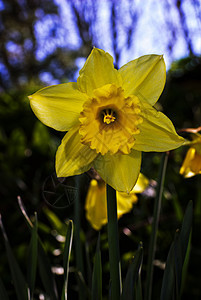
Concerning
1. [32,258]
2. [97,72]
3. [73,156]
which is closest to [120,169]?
[73,156]

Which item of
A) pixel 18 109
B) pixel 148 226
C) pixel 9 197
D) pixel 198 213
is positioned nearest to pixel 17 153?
pixel 9 197

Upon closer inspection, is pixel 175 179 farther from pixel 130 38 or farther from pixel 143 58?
pixel 143 58

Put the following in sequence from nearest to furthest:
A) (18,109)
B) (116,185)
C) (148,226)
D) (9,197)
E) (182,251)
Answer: (116,185), (182,251), (148,226), (9,197), (18,109)

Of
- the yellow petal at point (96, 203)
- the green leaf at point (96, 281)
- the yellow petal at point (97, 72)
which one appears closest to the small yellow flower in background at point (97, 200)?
the yellow petal at point (96, 203)

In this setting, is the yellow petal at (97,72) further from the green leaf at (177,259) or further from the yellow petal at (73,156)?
the green leaf at (177,259)

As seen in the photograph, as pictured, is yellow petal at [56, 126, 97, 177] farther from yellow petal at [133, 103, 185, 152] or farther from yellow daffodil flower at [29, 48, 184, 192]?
yellow petal at [133, 103, 185, 152]

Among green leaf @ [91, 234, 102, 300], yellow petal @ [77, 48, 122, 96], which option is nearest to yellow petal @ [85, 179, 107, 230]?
green leaf @ [91, 234, 102, 300]

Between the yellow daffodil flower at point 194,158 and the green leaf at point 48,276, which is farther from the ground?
the yellow daffodil flower at point 194,158
